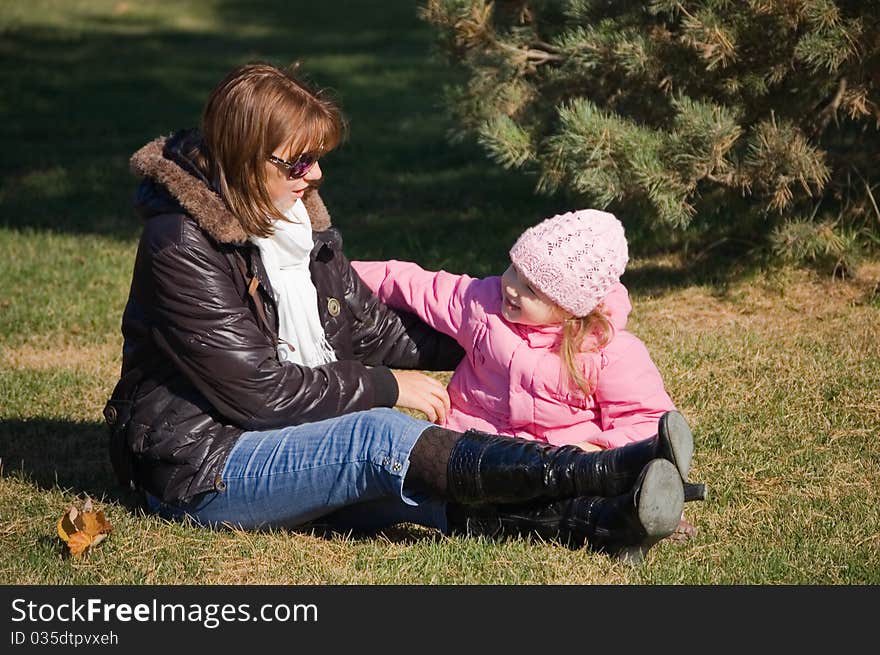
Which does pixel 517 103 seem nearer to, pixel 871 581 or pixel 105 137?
pixel 871 581

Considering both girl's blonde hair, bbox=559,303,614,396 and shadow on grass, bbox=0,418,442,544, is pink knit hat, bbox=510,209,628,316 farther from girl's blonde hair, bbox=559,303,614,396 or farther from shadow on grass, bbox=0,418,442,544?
shadow on grass, bbox=0,418,442,544

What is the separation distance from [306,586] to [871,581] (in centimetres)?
150

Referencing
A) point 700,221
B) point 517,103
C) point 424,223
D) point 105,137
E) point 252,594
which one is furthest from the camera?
point 105,137

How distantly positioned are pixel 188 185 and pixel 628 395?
133cm

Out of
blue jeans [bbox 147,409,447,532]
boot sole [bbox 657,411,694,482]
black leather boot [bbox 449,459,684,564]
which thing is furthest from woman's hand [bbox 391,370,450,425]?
boot sole [bbox 657,411,694,482]

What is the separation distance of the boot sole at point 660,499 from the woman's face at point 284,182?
4.03ft

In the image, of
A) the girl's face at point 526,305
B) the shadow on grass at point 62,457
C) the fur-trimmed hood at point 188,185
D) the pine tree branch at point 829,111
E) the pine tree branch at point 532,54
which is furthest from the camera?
the pine tree branch at point 532,54

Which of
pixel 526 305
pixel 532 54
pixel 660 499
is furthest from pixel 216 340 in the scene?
pixel 532 54

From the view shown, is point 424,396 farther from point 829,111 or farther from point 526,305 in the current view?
point 829,111

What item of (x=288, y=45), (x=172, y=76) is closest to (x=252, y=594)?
(x=172, y=76)

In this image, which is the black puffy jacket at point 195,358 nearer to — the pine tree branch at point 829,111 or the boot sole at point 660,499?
the boot sole at point 660,499

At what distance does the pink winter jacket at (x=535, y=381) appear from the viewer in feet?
11.9

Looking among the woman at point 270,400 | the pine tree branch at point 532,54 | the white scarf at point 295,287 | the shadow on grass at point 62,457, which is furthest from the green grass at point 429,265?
the pine tree branch at point 532,54

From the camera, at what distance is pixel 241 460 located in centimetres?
356
